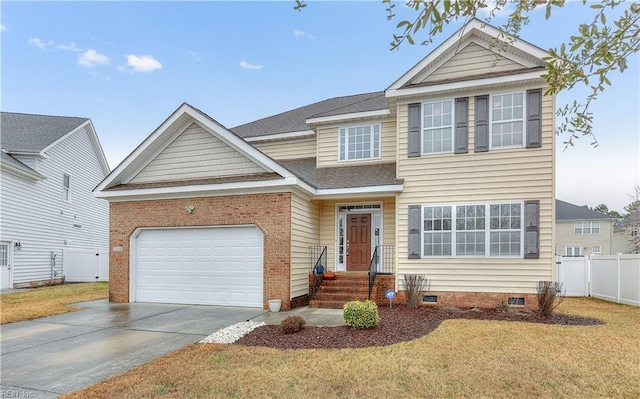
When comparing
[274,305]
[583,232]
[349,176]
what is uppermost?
[349,176]

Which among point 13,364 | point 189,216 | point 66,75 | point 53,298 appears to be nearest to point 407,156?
point 189,216

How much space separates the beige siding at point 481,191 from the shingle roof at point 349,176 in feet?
2.12

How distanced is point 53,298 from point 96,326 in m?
6.51

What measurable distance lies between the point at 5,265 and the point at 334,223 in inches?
608

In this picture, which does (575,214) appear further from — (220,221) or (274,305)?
(220,221)

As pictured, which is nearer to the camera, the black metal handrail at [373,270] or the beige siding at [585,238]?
the black metal handrail at [373,270]

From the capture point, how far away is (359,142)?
13.3 m

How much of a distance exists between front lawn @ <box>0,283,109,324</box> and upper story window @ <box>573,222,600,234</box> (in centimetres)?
3815

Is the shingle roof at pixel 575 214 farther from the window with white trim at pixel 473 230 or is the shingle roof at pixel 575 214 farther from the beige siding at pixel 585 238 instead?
the window with white trim at pixel 473 230

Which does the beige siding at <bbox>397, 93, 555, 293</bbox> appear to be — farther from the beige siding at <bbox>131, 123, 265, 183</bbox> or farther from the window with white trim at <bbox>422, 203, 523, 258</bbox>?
the beige siding at <bbox>131, 123, 265, 183</bbox>

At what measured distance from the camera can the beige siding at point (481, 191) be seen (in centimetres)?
1016

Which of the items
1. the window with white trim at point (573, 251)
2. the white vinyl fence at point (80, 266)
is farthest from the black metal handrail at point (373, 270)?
the window with white trim at point (573, 251)

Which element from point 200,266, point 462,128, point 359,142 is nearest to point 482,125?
point 462,128

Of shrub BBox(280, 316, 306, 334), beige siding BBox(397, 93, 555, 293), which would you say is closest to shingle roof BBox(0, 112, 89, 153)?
shrub BBox(280, 316, 306, 334)
